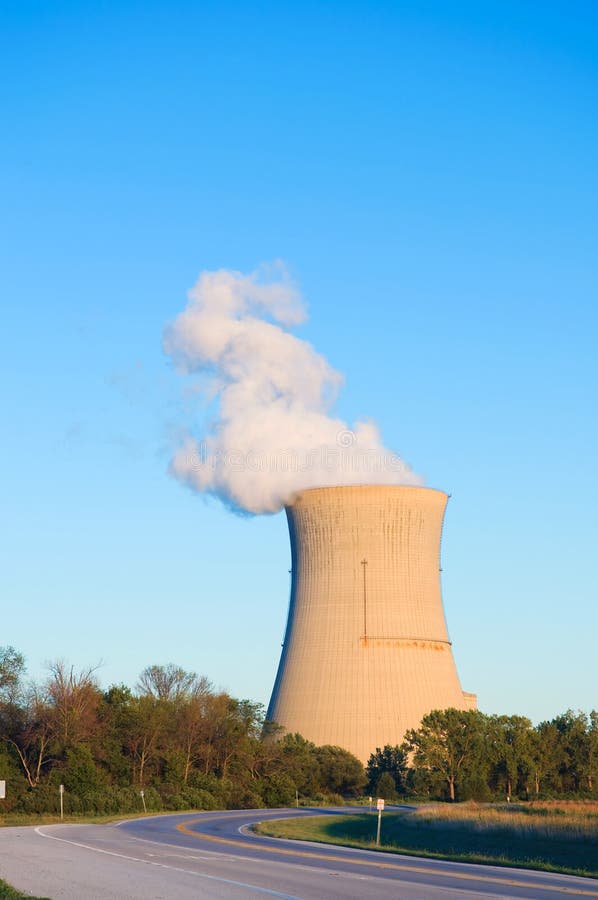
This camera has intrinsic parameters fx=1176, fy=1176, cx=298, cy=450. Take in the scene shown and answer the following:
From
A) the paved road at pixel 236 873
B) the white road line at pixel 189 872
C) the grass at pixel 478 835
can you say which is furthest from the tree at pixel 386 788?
the white road line at pixel 189 872

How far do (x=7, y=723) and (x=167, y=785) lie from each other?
6.66 meters

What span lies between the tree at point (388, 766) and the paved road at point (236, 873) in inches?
931

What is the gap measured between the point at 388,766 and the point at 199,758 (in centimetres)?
807

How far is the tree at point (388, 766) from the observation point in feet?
151

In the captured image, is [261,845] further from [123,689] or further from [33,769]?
[123,689]

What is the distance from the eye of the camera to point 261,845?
21.5 m

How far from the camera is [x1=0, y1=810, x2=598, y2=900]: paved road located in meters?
13.2

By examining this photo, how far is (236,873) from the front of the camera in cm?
1534

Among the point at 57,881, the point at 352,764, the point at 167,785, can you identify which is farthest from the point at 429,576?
the point at 57,881

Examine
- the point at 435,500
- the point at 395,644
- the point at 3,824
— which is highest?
the point at 435,500

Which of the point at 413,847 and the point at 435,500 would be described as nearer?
the point at 413,847

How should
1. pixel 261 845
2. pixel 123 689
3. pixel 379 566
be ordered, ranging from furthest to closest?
pixel 123 689, pixel 379 566, pixel 261 845

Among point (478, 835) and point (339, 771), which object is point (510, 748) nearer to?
point (339, 771)

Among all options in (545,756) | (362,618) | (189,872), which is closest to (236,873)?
(189,872)
